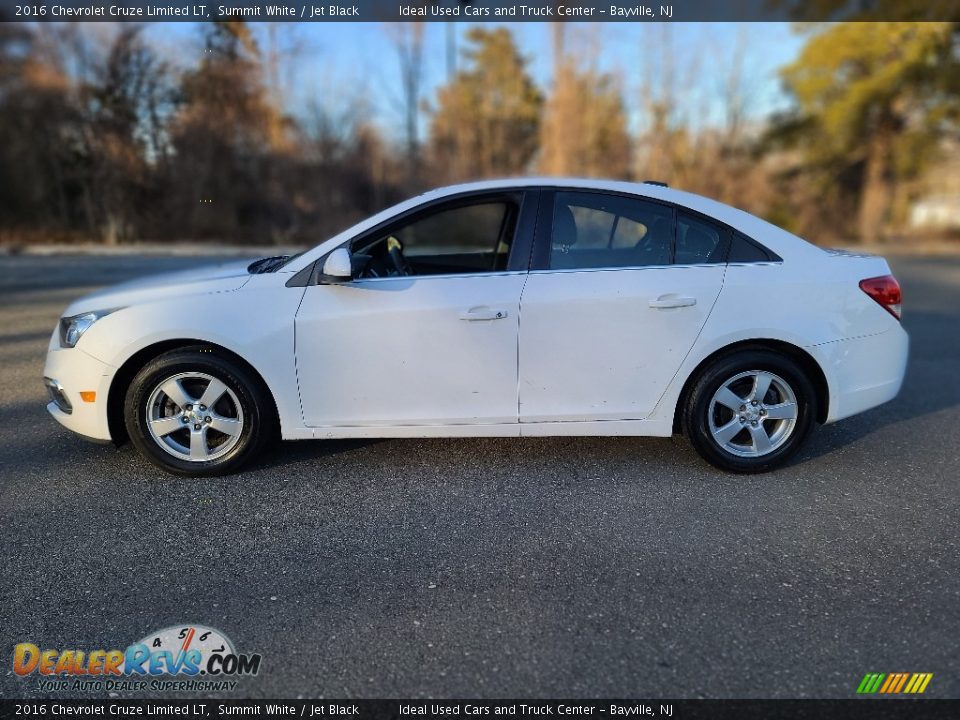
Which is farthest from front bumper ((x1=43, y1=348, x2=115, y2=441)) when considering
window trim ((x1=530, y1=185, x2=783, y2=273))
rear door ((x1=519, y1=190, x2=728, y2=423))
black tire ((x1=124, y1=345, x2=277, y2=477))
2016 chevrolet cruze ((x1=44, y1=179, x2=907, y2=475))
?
window trim ((x1=530, y1=185, x2=783, y2=273))

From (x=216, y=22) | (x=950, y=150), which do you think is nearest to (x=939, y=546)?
(x=216, y=22)

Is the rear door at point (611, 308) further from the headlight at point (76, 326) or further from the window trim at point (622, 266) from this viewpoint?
the headlight at point (76, 326)

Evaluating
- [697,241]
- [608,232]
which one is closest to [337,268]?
[608,232]

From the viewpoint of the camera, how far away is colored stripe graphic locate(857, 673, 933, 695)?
222cm

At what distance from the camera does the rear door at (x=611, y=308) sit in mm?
3703

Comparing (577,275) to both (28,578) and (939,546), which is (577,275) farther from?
(28,578)

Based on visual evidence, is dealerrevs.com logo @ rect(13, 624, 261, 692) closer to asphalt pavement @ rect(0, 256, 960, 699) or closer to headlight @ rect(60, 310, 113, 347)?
asphalt pavement @ rect(0, 256, 960, 699)

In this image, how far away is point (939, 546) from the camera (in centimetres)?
→ 310

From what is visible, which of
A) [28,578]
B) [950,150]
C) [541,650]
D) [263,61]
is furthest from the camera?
[950,150]

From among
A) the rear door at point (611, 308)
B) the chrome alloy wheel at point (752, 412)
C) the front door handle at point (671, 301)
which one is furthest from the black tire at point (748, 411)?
the front door handle at point (671, 301)

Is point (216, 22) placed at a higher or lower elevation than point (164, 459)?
higher

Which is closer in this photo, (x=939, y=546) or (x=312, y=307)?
(x=939, y=546)
